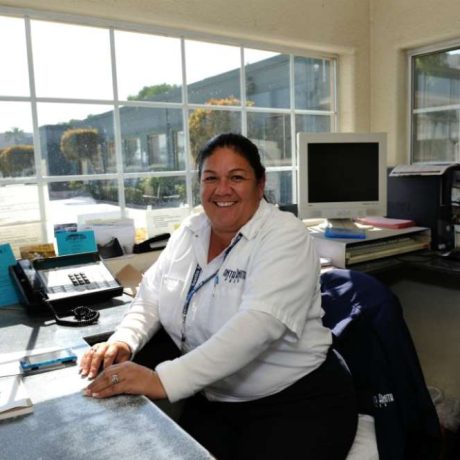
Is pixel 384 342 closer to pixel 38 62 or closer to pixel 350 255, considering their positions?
pixel 350 255

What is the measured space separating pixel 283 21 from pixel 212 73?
21.0 inches

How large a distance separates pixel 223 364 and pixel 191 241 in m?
0.49

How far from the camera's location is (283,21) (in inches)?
109

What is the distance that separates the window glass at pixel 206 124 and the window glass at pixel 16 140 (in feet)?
2.75

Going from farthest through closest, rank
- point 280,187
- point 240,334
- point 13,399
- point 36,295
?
point 280,187 < point 36,295 < point 240,334 < point 13,399

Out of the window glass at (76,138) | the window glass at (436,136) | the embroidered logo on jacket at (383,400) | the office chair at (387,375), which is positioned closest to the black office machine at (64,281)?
the window glass at (76,138)

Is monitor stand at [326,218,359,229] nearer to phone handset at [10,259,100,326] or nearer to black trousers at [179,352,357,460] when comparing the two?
black trousers at [179,352,357,460]

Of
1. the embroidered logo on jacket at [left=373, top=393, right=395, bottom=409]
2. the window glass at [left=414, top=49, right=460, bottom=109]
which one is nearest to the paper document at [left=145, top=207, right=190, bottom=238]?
the embroidered logo on jacket at [left=373, top=393, right=395, bottom=409]

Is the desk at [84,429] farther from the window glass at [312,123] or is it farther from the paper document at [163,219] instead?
the window glass at [312,123]

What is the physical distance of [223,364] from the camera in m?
1.19

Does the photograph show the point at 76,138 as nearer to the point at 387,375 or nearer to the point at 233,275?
the point at 233,275

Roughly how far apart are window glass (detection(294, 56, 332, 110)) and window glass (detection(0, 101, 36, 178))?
1651 millimetres

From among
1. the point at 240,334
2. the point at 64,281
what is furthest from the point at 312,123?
the point at 240,334

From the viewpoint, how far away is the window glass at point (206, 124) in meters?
2.64
